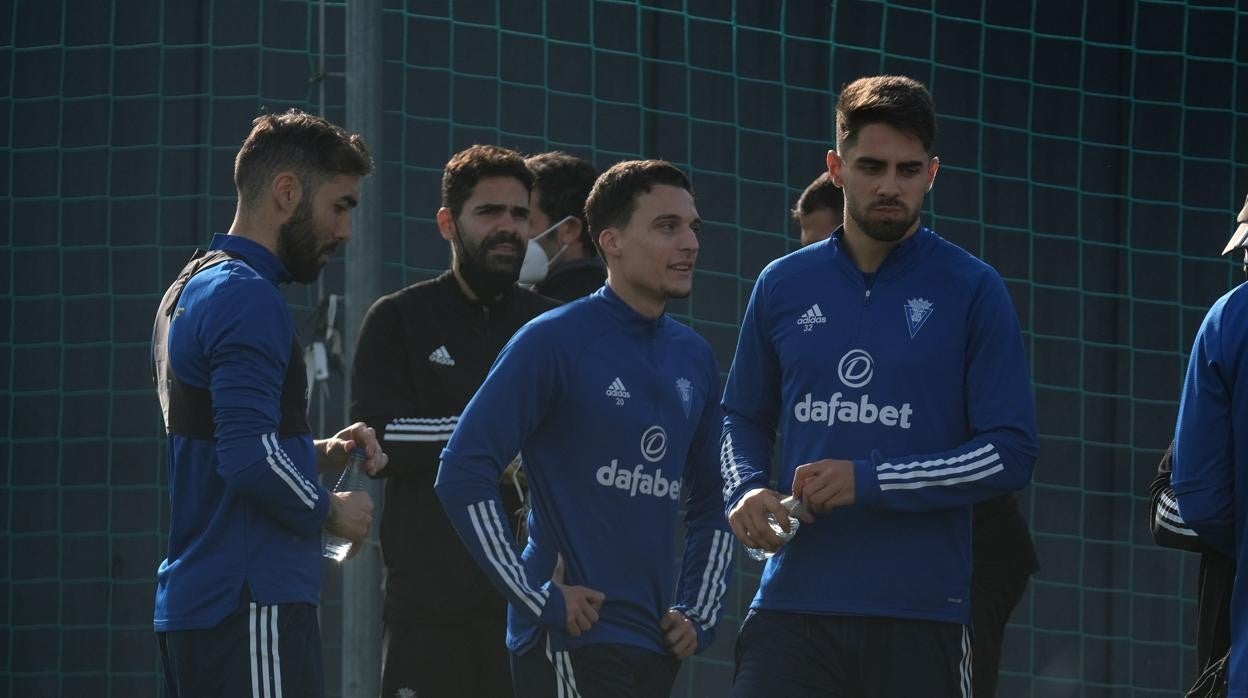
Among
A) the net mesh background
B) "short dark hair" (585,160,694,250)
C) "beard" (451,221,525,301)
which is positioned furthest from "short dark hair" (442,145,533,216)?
the net mesh background

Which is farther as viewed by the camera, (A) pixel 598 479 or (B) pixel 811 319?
(A) pixel 598 479

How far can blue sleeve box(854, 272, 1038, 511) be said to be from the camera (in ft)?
10.3

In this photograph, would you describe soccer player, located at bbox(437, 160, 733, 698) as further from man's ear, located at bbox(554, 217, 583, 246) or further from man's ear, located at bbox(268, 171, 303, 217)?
man's ear, located at bbox(554, 217, 583, 246)

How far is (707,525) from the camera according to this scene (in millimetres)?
3846

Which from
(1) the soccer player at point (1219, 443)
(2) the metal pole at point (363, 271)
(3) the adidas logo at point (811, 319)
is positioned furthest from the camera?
(2) the metal pole at point (363, 271)

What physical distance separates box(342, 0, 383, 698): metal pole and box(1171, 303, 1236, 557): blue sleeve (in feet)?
9.25

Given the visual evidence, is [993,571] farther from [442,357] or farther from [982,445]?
[442,357]

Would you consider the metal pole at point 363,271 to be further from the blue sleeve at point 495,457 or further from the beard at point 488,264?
the blue sleeve at point 495,457

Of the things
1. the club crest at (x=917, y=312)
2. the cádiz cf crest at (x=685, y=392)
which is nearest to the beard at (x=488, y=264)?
the cádiz cf crest at (x=685, y=392)

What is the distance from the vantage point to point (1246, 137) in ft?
24.4

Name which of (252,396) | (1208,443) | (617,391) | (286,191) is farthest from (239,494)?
(1208,443)

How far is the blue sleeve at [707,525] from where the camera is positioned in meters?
3.72

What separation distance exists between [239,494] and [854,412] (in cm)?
114

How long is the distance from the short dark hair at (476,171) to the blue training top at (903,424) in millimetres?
1451
